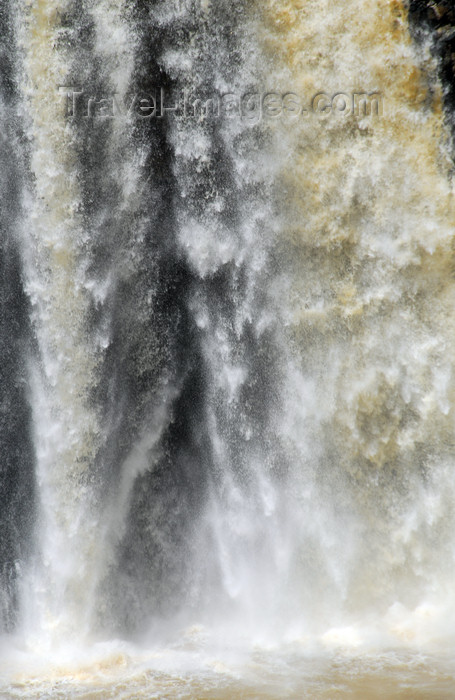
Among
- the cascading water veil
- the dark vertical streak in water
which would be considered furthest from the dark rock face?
the dark vertical streak in water

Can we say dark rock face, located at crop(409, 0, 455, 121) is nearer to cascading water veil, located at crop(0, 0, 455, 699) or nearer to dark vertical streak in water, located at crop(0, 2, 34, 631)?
cascading water veil, located at crop(0, 0, 455, 699)

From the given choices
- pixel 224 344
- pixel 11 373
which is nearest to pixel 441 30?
pixel 224 344

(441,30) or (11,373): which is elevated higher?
(441,30)

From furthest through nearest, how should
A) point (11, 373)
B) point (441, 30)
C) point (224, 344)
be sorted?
point (11, 373)
point (224, 344)
point (441, 30)

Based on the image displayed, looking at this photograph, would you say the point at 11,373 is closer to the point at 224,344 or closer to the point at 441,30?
the point at 224,344

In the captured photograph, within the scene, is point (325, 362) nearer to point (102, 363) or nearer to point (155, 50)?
point (102, 363)

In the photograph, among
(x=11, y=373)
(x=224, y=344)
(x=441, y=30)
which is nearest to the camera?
(x=441, y=30)

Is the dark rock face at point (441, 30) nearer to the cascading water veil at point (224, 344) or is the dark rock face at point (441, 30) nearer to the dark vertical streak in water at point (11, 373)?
the cascading water veil at point (224, 344)
